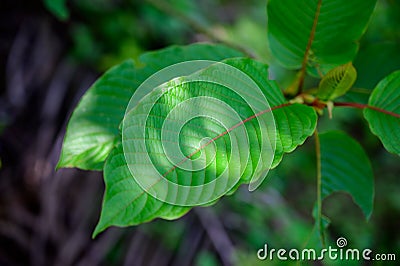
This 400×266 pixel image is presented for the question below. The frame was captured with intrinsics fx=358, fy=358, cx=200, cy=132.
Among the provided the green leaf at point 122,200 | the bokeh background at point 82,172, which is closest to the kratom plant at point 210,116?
the green leaf at point 122,200

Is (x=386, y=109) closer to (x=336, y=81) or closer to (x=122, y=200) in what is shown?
(x=336, y=81)

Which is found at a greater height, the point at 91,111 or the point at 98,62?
the point at 91,111

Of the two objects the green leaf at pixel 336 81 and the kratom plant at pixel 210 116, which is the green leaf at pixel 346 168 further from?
the green leaf at pixel 336 81

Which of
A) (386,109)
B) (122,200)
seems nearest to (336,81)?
(386,109)

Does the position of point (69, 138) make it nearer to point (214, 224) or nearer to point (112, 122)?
point (112, 122)

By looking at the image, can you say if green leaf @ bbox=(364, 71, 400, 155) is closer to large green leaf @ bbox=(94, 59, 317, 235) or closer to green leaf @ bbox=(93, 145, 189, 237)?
large green leaf @ bbox=(94, 59, 317, 235)

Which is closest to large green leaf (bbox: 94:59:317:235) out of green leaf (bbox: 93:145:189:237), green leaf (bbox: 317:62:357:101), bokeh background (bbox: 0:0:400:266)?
green leaf (bbox: 93:145:189:237)

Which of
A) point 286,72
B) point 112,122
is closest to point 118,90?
point 112,122
